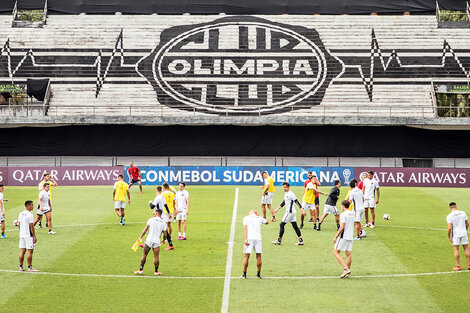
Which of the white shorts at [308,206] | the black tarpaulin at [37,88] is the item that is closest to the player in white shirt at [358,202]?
the white shorts at [308,206]

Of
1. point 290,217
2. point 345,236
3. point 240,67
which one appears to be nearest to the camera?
point 345,236

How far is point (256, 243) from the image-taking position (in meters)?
17.4

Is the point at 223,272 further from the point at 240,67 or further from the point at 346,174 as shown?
the point at 240,67

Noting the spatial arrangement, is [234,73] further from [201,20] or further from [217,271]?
[217,271]

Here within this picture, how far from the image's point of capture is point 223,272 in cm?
1850

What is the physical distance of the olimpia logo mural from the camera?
51969mm

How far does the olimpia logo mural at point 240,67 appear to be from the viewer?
52.0m

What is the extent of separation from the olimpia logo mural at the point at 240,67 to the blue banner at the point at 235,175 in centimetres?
785

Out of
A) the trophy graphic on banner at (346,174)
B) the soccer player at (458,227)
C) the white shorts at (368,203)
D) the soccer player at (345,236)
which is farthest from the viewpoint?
the trophy graphic on banner at (346,174)

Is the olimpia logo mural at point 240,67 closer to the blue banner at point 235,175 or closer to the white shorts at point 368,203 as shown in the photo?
the blue banner at point 235,175

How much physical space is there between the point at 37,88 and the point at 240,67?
52.7ft

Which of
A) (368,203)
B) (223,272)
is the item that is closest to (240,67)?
(368,203)

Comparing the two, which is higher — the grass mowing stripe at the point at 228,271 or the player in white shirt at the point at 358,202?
the player in white shirt at the point at 358,202

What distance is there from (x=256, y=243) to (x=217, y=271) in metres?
1.87
